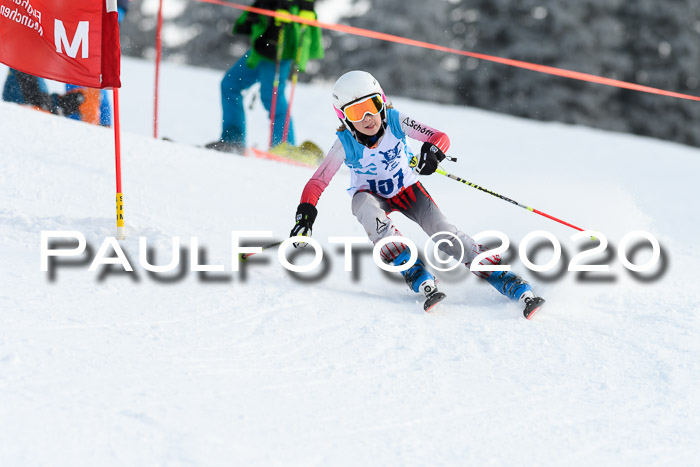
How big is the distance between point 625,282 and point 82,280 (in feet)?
9.89

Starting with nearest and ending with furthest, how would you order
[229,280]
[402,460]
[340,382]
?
1. [402,460]
2. [340,382]
3. [229,280]

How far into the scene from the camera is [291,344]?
10.6 feet

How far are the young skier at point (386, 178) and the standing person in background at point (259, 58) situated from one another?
3.10 meters

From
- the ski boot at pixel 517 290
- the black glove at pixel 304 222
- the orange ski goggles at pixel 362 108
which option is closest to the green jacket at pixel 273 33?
the orange ski goggles at pixel 362 108

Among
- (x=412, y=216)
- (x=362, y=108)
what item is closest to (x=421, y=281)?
(x=412, y=216)

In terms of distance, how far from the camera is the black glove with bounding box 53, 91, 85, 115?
6930 millimetres

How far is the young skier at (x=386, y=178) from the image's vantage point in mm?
3979

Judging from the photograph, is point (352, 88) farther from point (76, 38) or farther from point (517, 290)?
point (76, 38)

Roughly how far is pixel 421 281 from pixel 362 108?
97 centimetres

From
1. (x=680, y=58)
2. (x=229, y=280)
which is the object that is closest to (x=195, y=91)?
(x=229, y=280)

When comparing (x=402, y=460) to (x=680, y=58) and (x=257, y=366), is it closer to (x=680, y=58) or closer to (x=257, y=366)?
(x=257, y=366)

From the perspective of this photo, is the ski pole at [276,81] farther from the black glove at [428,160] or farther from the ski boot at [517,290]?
the ski boot at [517,290]

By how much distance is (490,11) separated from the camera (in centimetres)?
2133

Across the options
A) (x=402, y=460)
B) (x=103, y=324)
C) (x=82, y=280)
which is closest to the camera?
(x=402, y=460)
